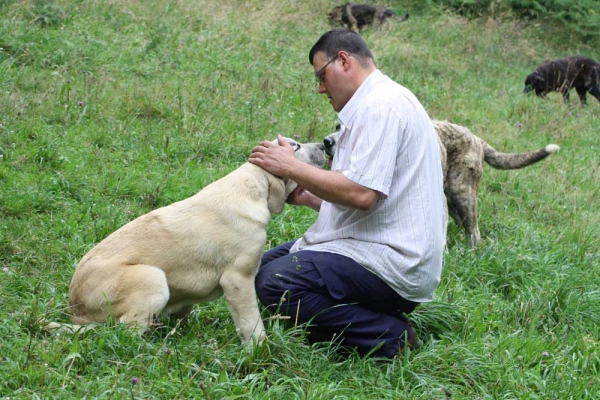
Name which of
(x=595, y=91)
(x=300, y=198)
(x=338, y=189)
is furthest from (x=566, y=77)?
(x=338, y=189)

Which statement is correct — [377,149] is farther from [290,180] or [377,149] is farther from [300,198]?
[300,198]

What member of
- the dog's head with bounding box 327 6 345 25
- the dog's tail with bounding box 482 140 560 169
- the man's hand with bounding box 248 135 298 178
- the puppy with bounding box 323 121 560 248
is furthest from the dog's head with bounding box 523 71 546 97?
the man's hand with bounding box 248 135 298 178

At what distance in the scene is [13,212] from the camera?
578cm

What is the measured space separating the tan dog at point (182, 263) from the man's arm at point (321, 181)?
0.26 m

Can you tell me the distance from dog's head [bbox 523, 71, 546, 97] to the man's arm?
10.5m

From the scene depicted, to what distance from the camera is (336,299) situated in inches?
170

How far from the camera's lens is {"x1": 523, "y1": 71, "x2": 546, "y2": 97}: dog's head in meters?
13.8

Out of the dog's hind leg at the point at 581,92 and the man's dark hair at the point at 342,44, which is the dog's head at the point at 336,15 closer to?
the dog's hind leg at the point at 581,92

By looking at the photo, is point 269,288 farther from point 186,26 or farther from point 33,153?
point 186,26

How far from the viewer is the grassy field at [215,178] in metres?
3.95

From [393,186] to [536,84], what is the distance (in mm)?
10667

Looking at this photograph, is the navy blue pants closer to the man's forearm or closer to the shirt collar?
the man's forearm

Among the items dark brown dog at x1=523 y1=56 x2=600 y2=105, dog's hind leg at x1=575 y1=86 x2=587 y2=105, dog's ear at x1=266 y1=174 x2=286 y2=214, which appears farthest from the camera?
dog's hind leg at x1=575 y1=86 x2=587 y2=105

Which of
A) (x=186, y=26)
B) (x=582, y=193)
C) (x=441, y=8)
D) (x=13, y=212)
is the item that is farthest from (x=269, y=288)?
(x=441, y=8)
